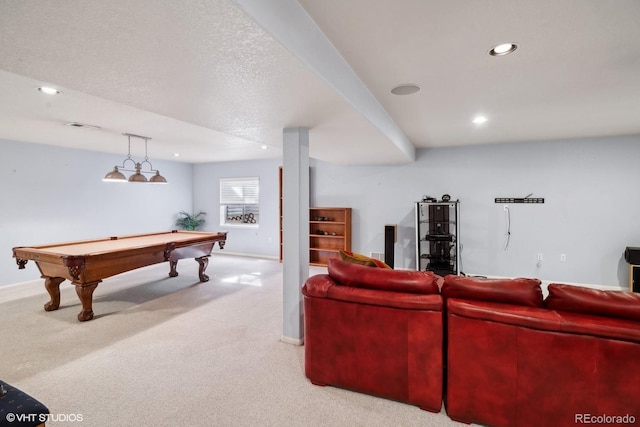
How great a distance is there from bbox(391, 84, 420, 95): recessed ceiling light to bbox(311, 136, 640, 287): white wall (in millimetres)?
3054

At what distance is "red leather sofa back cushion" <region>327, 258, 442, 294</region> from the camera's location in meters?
1.94

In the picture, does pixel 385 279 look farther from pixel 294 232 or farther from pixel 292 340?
pixel 292 340

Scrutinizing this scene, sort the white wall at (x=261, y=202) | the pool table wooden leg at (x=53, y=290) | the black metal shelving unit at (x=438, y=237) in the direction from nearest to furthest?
the pool table wooden leg at (x=53, y=290), the black metal shelving unit at (x=438, y=237), the white wall at (x=261, y=202)

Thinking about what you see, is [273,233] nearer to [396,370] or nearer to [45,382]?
[45,382]

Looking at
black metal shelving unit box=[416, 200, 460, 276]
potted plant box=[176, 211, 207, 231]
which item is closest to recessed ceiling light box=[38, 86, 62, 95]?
black metal shelving unit box=[416, 200, 460, 276]

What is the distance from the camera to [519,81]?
94.6 inches

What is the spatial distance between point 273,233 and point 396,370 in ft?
17.9

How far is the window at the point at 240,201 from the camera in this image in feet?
24.2

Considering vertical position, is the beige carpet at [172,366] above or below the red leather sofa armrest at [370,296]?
below

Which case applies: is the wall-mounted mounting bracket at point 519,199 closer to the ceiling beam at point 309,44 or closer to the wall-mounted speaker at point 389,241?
the wall-mounted speaker at point 389,241

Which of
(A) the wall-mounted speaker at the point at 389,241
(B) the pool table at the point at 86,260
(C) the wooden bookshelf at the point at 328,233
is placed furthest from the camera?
(C) the wooden bookshelf at the point at 328,233

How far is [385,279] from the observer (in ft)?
6.62

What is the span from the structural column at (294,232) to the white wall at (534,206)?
332 cm

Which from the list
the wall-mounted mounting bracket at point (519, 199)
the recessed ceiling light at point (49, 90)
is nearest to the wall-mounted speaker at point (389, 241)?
the wall-mounted mounting bracket at point (519, 199)
